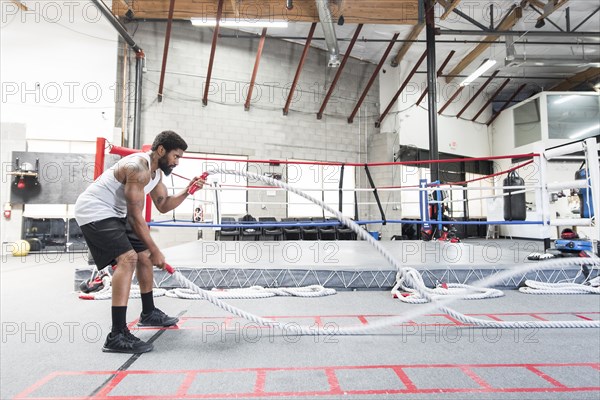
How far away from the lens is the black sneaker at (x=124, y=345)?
1534mm

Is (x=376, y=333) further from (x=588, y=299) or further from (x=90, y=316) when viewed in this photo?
(x=588, y=299)

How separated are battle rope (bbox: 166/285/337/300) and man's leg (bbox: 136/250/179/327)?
586 millimetres

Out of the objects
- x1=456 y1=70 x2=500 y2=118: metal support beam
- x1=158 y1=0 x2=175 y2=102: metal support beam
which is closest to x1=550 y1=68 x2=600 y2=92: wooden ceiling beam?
x1=456 y1=70 x2=500 y2=118: metal support beam

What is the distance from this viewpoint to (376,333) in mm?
1831

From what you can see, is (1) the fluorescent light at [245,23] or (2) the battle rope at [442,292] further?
(1) the fluorescent light at [245,23]

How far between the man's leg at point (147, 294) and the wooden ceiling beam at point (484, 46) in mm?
9104

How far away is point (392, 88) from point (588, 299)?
336 inches

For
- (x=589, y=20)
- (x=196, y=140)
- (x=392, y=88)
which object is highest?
(x=589, y=20)

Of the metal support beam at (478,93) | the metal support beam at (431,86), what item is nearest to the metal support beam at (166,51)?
the metal support beam at (431,86)

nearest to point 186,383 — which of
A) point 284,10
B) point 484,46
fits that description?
point 284,10

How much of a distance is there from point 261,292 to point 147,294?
887mm

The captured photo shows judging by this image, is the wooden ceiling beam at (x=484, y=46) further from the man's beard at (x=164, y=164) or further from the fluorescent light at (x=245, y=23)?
the man's beard at (x=164, y=164)

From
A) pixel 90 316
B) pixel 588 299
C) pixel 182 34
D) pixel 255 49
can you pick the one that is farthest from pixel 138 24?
pixel 588 299

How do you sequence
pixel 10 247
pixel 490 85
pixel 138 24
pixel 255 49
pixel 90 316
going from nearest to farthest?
pixel 90 316 < pixel 10 247 < pixel 138 24 < pixel 255 49 < pixel 490 85
